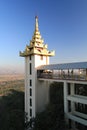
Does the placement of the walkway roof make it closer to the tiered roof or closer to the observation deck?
the observation deck

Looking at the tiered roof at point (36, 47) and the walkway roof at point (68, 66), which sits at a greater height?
the tiered roof at point (36, 47)

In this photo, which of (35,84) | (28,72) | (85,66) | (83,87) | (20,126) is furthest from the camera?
(83,87)

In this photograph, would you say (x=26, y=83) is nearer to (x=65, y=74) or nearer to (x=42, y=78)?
(x=42, y=78)

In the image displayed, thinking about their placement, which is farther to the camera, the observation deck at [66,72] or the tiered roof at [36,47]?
the tiered roof at [36,47]

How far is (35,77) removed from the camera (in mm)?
23188

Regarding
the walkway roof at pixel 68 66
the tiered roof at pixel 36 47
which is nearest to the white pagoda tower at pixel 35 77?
the tiered roof at pixel 36 47

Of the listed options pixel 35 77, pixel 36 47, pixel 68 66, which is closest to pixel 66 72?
pixel 68 66

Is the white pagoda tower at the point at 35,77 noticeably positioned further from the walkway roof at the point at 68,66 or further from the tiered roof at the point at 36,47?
the walkway roof at the point at 68,66

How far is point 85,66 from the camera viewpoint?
16.8m

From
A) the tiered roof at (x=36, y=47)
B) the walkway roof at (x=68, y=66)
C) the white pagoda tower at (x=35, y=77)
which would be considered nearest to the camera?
the walkway roof at (x=68, y=66)

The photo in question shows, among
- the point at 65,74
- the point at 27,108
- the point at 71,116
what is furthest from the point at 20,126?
the point at 65,74

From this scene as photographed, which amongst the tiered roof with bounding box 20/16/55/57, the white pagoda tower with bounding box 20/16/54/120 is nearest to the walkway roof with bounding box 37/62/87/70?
the white pagoda tower with bounding box 20/16/54/120

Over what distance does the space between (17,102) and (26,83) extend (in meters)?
10.2

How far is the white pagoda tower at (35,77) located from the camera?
23.3 meters
